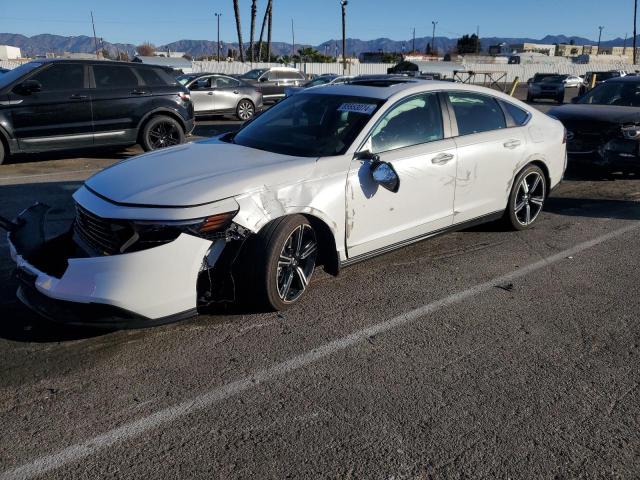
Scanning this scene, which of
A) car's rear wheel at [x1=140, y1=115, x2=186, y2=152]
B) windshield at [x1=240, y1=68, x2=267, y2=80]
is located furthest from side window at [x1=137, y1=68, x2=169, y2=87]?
windshield at [x1=240, y1=68, x2=267, y2=80]

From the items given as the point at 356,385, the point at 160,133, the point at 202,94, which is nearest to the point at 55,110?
the point at 160,133

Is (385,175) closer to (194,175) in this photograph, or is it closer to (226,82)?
(194,175)

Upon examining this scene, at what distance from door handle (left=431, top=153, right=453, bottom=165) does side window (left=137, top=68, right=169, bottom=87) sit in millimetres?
7072

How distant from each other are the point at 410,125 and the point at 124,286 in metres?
2.74

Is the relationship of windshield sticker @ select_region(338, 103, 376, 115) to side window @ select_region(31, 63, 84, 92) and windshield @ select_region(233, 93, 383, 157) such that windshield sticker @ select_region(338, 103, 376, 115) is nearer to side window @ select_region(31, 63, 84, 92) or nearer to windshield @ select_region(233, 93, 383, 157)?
windshield @ select_region(233, 93, 383, 157)

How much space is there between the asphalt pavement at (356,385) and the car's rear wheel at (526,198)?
108 centimetres

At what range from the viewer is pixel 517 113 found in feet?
20.2

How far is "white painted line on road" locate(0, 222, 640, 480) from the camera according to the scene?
2637 mm

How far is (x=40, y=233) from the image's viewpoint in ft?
13.9

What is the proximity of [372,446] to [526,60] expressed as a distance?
286 ft

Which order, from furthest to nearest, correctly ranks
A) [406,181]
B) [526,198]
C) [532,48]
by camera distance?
[532,48], [526,198], [406,181]

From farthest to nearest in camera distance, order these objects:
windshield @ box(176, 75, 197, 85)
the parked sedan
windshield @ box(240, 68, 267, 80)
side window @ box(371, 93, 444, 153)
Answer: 1. windshield @ box(240, 68, 267, 80)
2. windshield @ box(176, 75, 197, 85)
3. the parked sedan
4. side window @ box(371, 93, 444, 153)

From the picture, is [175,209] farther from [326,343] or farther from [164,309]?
[326,343]

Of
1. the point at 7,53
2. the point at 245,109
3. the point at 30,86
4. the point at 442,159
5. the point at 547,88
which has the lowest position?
the point at 547,88
